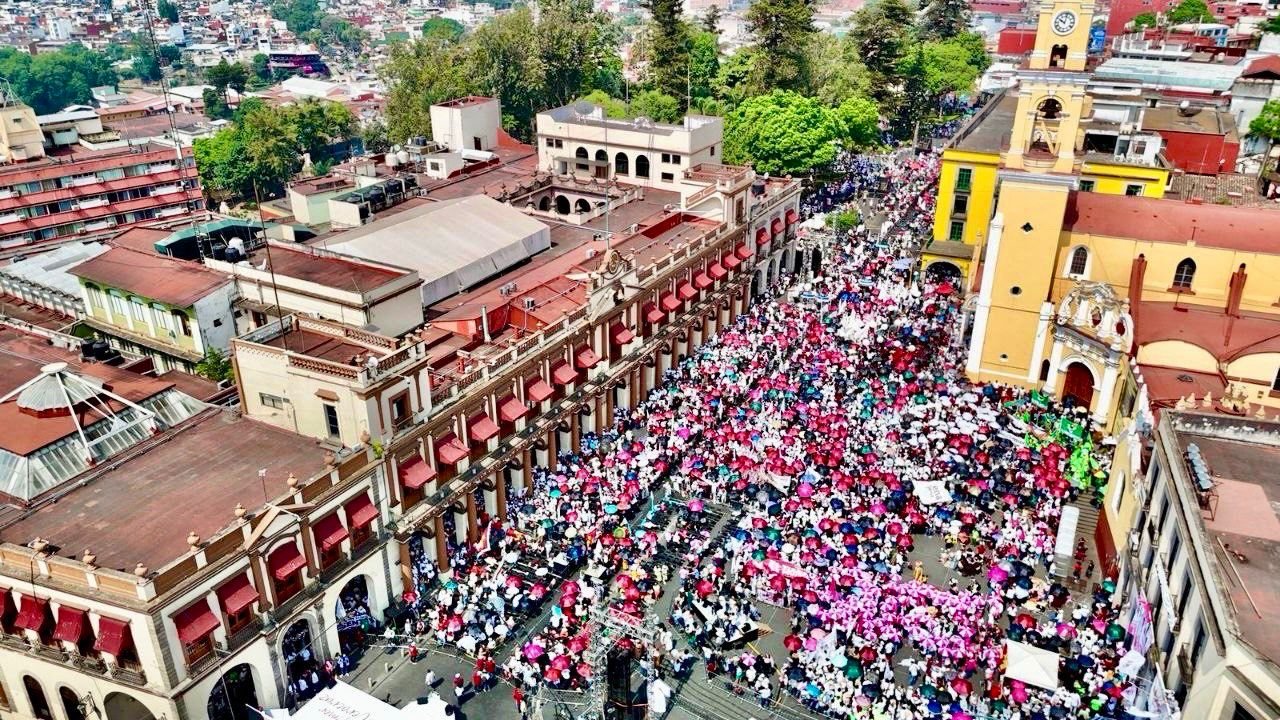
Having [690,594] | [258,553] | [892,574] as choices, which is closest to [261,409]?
[258,553]

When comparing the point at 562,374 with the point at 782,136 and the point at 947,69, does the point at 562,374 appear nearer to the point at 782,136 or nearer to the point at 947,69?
the point at 782,136

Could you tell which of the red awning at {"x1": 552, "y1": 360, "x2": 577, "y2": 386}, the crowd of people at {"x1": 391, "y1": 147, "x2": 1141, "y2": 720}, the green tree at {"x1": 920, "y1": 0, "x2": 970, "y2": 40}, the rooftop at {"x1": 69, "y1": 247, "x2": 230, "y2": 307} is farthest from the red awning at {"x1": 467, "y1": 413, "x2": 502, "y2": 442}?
the green tree at {"x1": 920, "y1": 0, "x2": 970, "y2": 40}

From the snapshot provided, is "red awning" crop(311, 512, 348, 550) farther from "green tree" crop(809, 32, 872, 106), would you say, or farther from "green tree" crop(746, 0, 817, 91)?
"green tree" crop(809, 32, 872, 106)

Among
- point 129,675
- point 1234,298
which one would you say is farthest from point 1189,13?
point 129,675

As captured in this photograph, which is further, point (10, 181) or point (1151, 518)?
point (10, 181)

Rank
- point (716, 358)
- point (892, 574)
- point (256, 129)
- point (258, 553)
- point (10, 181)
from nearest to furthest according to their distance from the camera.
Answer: point (258, 553) < point (892, 574) < point (716, 358) < point (10, 181) < point (256, 129)

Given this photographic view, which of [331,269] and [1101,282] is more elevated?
[331,269]

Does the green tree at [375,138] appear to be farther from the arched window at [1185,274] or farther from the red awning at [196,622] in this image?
the red awning at [196,622]

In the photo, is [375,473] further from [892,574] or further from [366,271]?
[892,574]
